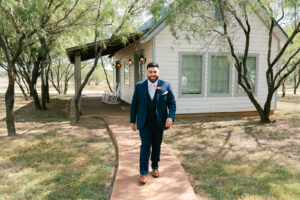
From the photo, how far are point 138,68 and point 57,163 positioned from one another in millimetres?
7295

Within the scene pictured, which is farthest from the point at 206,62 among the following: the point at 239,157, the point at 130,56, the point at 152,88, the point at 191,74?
the point at 152,88

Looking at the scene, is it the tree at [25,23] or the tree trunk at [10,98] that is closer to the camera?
the tree at [25,23]

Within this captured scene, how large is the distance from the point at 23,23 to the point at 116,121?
3808 mm

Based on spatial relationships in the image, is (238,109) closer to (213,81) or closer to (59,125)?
(213,81)

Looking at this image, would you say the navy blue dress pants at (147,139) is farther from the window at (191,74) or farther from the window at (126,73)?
the window at (126,73)

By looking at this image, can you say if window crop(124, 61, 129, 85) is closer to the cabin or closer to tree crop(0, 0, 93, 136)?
the cabin

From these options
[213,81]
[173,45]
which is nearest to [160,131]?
[173,45]

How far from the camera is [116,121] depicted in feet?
26.3

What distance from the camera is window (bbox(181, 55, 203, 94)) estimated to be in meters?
9.20

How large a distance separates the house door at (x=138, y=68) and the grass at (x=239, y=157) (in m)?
3.08

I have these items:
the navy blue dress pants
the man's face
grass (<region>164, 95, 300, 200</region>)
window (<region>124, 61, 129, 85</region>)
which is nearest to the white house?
grass (<region>164, 95, 300, 200</region>)

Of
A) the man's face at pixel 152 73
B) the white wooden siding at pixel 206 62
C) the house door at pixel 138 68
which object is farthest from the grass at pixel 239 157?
the house door at pixel 138 68

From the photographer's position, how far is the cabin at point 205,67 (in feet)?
29.0

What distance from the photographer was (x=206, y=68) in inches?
368
